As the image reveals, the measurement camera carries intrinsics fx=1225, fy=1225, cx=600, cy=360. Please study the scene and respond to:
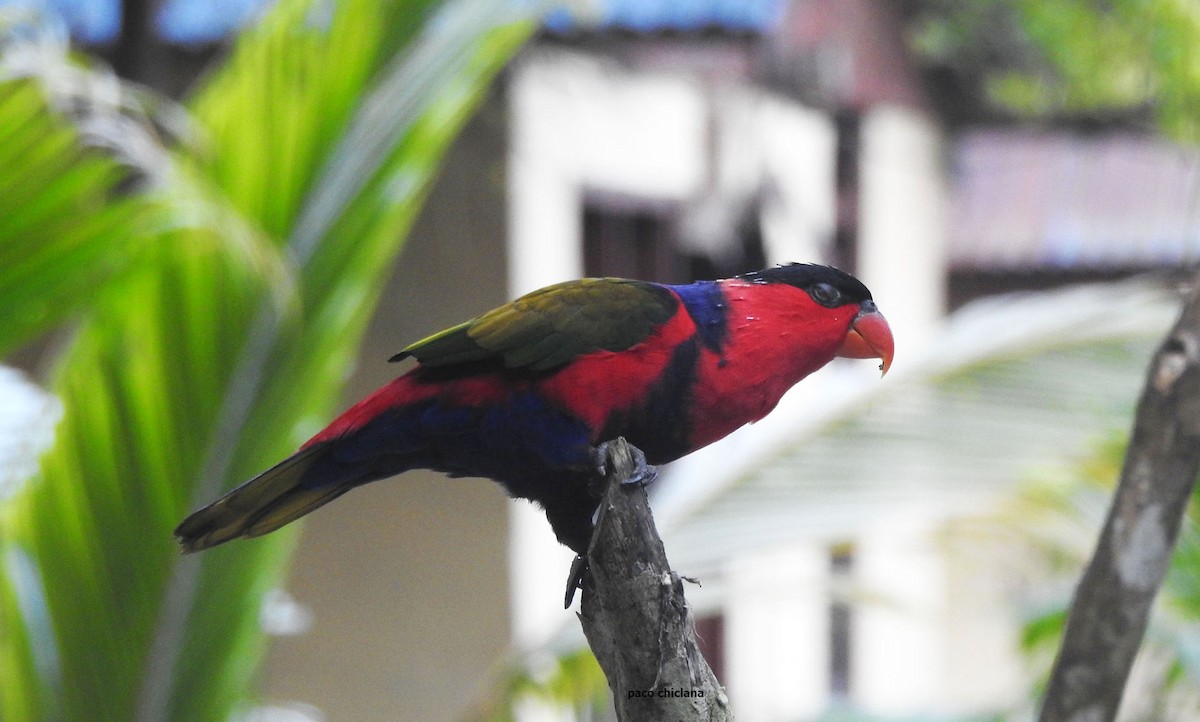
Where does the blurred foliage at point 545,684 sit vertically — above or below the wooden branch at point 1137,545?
below

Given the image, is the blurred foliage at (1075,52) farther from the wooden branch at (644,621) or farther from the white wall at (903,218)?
the wooden branch at (644,621)

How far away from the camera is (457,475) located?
4.77ft

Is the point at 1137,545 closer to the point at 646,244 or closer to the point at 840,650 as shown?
the point at 646,244

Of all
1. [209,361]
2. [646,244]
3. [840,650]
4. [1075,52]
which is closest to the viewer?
[209,361]

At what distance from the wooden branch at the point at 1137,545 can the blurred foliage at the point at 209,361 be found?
142 cm

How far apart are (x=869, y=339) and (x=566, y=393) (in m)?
0.37

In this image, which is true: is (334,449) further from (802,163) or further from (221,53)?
(802,163)

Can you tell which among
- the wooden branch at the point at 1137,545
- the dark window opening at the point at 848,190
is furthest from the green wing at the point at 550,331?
the dark window opening at the point at 848,190

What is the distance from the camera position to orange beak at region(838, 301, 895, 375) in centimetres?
142

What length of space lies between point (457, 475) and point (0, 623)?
1.37m

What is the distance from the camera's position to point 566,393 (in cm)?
133

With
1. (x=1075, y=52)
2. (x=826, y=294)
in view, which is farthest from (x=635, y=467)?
(x=1075, y=52)

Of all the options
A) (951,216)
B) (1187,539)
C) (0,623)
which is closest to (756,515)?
(1187,539)

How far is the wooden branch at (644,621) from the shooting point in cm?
124
